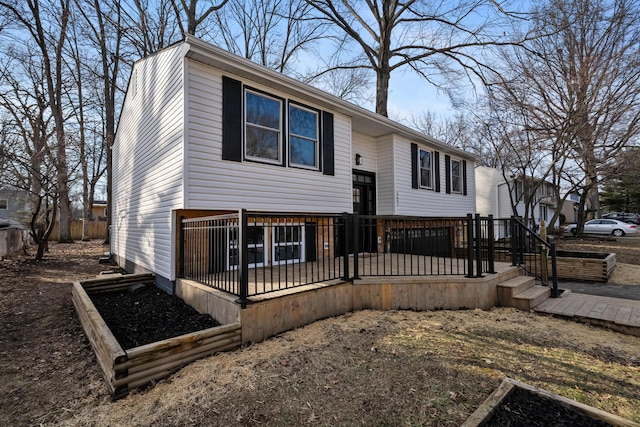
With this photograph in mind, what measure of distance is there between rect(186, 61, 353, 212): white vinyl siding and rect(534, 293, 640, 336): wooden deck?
4.67 m

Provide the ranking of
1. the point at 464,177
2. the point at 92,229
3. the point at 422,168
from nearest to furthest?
1. the point at 422,168
2. the point at 464,177
3. the point at 92,229

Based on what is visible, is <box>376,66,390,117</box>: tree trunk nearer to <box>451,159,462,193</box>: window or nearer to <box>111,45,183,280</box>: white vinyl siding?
<box>451,159,462,193</box>: window

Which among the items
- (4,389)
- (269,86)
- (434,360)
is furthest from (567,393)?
(269,86)

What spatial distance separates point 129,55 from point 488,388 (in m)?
19.9

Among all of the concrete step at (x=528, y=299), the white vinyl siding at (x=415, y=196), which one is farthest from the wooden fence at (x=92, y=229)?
the concrete step at (x=528, y=299)

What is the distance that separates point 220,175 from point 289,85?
2.34 meters

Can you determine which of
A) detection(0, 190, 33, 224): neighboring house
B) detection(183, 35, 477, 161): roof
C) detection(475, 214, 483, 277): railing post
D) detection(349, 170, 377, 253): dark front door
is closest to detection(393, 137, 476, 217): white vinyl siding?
detection(183, 35, 477, 161): roof

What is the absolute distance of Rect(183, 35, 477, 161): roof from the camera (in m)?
5.06

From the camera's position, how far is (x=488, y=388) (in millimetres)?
2676

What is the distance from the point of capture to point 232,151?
5.61 meters

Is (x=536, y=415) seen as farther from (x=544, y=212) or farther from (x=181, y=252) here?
(x=544, y=212)

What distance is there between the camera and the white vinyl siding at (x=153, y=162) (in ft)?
17.8

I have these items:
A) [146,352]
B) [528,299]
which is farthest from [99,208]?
[528,299]

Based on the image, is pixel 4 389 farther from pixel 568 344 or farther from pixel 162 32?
pixel 162 32
